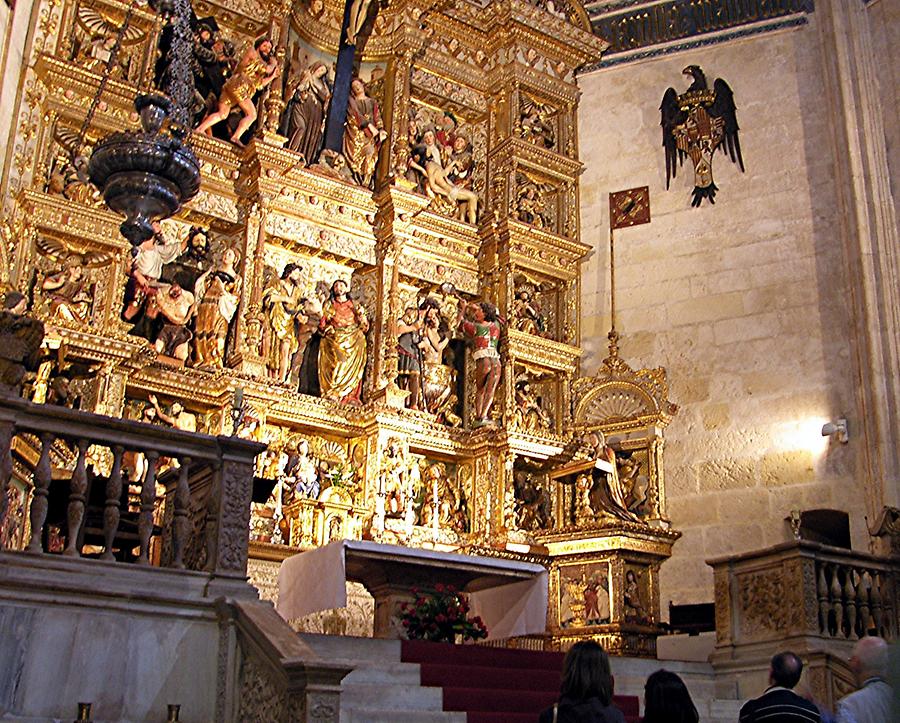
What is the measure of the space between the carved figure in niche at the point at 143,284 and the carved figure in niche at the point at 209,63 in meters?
1.95

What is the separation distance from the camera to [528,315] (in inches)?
540

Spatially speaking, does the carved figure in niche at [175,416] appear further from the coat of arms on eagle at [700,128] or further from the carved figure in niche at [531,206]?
the coat of arms on eagle at [700,128]

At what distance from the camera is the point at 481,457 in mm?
12797

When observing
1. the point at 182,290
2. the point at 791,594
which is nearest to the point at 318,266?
the point at 182,290

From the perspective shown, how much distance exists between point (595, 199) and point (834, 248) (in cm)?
324

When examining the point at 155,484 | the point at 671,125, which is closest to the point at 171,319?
the point at 155,484

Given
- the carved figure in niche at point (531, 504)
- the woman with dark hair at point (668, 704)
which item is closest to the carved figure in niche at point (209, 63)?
the carved figure in niche at point (531, 504)

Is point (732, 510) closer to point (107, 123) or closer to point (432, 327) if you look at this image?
point (432, 327)

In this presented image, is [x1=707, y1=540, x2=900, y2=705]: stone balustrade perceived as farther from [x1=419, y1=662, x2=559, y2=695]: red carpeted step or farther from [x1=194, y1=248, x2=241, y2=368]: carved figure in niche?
[x1=194, y1=248, x2=241, y2=368]: carved figure in niche

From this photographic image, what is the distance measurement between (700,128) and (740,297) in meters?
2.43

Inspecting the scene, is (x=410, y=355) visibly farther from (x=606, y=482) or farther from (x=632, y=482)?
→ (x=632, y=482)

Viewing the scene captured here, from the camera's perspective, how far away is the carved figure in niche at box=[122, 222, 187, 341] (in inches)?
438

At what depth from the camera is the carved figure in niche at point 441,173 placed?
45.1ft

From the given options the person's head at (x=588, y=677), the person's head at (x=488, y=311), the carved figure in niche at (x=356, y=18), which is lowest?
the person's head at (x=588, y=677)
